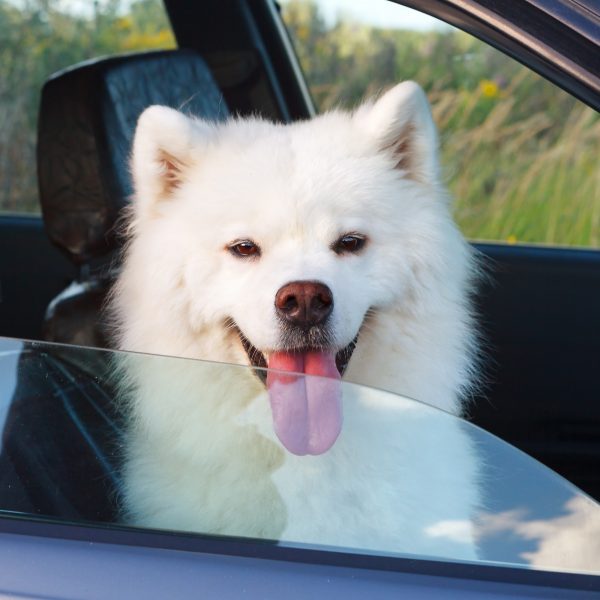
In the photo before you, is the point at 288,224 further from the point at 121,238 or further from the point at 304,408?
the point at 121,238

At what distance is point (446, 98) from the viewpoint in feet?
19.9

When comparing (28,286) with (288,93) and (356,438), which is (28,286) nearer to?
(288,93)

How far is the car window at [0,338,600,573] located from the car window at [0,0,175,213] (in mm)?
4776

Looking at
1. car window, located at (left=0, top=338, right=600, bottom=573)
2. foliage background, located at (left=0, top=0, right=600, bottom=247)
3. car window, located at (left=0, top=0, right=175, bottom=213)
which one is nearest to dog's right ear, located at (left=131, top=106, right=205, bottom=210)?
car window, located at (left=0, top=338, right=600, bottom=573)

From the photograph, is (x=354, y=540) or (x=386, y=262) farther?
(x=386, y=262)

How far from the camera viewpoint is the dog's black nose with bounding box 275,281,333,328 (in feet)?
6.24

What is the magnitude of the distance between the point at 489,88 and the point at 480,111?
51cm

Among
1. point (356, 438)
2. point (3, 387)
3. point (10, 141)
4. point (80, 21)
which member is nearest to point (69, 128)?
point (3, 387)

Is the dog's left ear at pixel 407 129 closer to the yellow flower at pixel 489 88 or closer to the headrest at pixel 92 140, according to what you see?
the headrest at pixel 92 140

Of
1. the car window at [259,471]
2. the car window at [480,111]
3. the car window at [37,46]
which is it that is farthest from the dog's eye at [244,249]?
the car window at [37,46]

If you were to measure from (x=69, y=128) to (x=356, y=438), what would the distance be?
1.68 meters

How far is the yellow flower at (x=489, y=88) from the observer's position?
6.25m

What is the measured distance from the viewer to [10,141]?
6016 millimetres

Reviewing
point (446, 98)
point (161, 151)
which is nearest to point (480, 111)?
point (446, 98)
